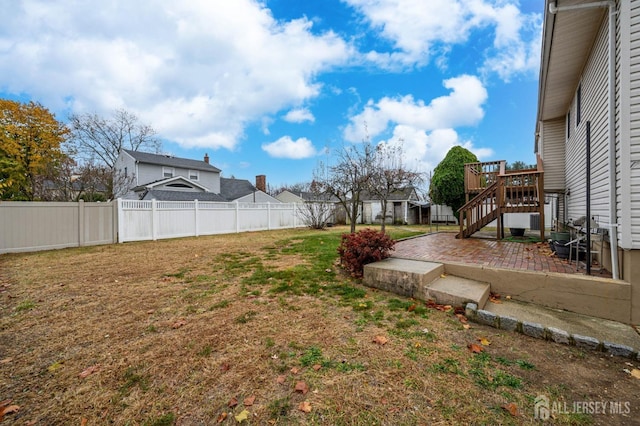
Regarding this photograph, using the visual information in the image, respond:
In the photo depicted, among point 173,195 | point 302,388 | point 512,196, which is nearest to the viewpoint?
point 302,388

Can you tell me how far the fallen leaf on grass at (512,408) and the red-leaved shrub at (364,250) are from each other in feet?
10.6

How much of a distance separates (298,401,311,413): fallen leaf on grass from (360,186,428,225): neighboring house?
852 inches

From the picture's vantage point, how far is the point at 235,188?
95.2 feet

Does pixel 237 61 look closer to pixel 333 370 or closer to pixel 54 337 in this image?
pixel 54 337

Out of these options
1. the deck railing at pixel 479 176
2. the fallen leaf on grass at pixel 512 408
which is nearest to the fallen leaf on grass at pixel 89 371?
the fallen leaf on grass at pixel 512 408

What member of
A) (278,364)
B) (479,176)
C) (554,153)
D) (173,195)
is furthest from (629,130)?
(173,195)

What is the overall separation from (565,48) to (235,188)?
1086 inches

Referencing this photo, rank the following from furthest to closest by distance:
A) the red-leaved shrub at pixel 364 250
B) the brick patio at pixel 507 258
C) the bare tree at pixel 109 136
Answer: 1. the bare tree at pixel 109 136
2. the red-leaved shrub at pixel 364 250
3. the brick patio at pixel 507 258

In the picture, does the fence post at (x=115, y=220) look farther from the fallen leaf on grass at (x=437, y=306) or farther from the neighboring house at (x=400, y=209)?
the neighboring house at (x=400, y=209)

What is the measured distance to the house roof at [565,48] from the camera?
447 cm

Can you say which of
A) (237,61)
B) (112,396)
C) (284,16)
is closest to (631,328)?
(112,396)

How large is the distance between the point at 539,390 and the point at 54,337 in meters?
4.68

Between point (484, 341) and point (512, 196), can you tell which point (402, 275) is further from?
point (512, 196)

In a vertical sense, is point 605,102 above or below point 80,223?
above
